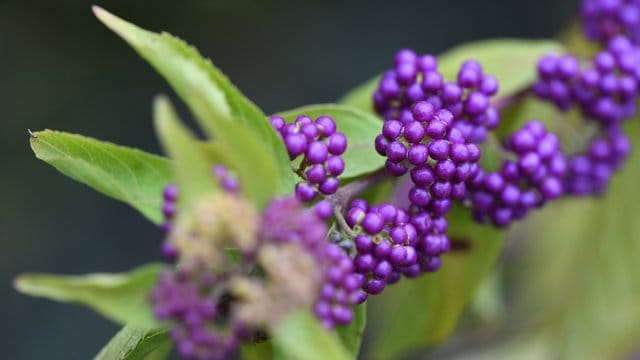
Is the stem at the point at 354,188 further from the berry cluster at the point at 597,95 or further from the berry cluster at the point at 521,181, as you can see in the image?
the berry cluster at the point at 597,95

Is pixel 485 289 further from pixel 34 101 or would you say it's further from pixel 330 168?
pixel 34 101

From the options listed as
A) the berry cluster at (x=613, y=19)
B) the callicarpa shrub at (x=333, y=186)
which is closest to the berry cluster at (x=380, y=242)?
the callicarpa shrub at (x=333, y=186)

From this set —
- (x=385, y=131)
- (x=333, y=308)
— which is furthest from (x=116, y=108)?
(x=333, y=308)

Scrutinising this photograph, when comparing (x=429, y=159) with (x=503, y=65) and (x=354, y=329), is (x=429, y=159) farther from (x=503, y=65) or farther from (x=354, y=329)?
(x=503, y=65)

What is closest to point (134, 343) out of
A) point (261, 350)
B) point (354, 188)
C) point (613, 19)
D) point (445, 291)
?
point (261, 350)

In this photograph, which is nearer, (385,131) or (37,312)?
(385,131)
